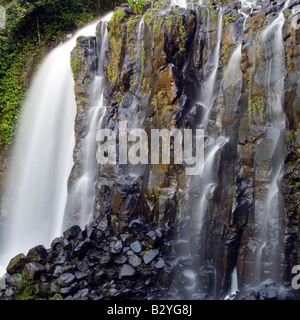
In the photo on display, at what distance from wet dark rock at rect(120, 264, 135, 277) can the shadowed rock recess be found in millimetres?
27

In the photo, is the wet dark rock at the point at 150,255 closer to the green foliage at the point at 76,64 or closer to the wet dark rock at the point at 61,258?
the wet dark rock at the point at 61,258

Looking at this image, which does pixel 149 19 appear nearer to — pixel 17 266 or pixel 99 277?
pixel 99 277

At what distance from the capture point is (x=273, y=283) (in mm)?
8234

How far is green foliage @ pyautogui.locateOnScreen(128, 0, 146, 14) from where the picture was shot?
1286cm

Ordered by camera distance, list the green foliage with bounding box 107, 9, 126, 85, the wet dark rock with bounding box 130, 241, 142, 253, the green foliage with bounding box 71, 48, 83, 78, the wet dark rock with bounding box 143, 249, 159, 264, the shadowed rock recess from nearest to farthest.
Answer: the shadowed rock recess → the wet dark rock with bounding box 143, 249, 159, 264 → the wet dark rock with bounding box 130, 241, 142, 253 → the green foliage with bounding box 107, 9, 126, 85 → the green foliage with bounding box 71, 48, 83, 78

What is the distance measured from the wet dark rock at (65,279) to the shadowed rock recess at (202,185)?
0.09ft

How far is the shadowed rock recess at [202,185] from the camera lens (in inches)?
336

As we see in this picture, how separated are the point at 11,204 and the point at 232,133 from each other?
31.2 feet

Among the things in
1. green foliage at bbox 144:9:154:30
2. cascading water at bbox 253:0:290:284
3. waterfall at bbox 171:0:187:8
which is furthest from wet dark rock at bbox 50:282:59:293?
waterfall at bbox 171:0:187:8

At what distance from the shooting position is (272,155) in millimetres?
8695

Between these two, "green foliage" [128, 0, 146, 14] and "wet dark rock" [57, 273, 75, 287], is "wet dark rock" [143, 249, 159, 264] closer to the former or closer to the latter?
"wet dark rock" [57, 273, 75, 287]

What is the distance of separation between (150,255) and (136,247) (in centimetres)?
50

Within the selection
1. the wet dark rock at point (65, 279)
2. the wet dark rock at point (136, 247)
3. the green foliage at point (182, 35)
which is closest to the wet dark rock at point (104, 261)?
the wet dark rock at point (136, 247)
